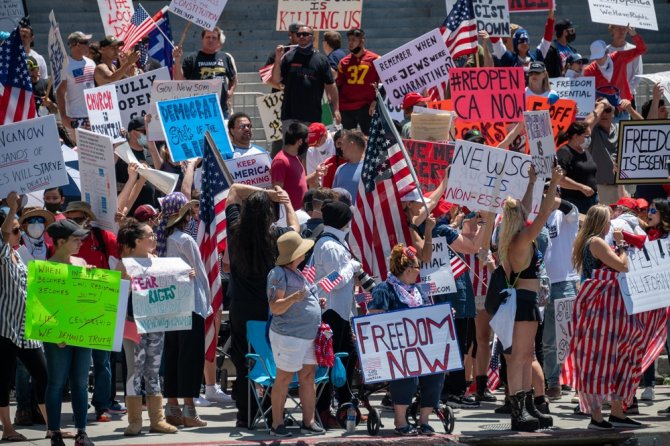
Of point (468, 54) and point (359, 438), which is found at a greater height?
point (468, 54)

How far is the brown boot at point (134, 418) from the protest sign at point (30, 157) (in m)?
2.03

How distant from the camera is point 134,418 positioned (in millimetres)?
12227

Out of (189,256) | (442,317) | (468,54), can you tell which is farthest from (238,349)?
(468,54)

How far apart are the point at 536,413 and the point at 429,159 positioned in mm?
3325

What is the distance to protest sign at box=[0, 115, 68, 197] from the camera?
1276 centimetres

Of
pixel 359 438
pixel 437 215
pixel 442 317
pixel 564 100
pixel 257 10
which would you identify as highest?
pixel 257 10

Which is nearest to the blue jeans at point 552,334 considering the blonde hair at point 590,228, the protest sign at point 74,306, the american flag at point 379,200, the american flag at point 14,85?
the blonde hair at point 590,228

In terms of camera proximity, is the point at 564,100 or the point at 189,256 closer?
the point at 189,256

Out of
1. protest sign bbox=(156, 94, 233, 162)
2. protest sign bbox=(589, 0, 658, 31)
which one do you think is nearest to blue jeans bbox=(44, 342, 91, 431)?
protest sign bbox=(156, 94, 233, 162)

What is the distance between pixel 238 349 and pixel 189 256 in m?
0.89

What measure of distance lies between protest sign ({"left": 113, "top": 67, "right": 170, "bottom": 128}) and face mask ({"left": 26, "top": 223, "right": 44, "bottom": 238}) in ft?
10.5

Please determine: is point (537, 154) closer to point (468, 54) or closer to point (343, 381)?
point (343, 381)

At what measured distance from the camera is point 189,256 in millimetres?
12797

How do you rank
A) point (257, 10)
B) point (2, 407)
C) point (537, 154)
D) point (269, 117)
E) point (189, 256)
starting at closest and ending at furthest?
point (2, 407)
point (189, 256)
point (537, 154)
point (269, 117)
point (257, 10)
